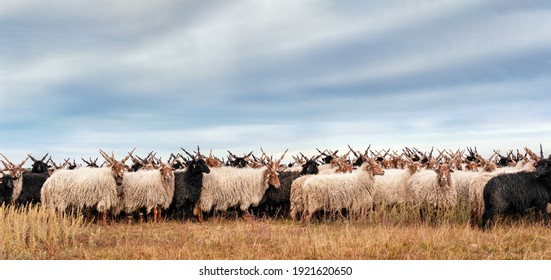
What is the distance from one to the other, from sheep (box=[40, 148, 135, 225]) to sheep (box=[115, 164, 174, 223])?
341mm

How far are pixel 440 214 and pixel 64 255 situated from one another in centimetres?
997

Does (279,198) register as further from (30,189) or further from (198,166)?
(30,189)

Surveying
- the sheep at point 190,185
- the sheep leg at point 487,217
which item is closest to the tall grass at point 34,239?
the sheep at point 190,185

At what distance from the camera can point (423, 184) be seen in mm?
14914

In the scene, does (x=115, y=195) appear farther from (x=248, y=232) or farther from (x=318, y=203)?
(x=318, y=203)

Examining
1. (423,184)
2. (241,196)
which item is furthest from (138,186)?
(423,184)

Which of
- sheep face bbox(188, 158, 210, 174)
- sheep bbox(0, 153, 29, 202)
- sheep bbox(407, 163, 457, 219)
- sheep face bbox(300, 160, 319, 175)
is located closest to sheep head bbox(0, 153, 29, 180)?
sheep bbox(0, 153, 29, 202)

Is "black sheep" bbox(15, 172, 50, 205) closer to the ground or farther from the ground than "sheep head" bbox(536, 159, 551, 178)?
closer to the ground

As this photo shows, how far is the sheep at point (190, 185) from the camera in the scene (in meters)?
16.2

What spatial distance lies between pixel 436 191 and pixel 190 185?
24.7 feet

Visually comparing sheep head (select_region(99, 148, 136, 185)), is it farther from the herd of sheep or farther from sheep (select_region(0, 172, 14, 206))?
sheep (select_region(0, 172, 14, 206))

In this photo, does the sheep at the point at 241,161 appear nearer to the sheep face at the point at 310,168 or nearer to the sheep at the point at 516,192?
the sheep face at the point at 310,168

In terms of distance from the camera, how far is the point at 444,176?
14.2 m

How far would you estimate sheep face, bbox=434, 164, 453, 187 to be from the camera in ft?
46.5
